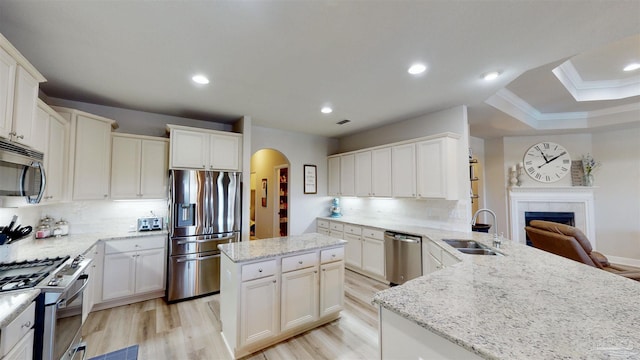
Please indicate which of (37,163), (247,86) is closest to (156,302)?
(37,163)

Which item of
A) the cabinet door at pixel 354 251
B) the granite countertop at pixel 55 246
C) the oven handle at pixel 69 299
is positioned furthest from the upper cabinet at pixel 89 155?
the cabinet door at pixel 354 251

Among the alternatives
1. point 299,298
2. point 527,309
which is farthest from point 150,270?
point 527,309

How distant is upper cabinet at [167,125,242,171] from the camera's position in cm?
339

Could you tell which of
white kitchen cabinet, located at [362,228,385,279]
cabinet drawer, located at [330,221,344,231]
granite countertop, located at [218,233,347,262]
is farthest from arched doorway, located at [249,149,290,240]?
granite countertop, located at [218,233,347,262]

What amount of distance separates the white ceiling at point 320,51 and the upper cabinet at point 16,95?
1.03 ft

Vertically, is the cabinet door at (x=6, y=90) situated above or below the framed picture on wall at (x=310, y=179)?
above

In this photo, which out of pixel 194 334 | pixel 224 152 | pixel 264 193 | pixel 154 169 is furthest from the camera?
pixel 264 193

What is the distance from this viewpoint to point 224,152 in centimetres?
376

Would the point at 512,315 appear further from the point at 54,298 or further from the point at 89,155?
the point at 89,155

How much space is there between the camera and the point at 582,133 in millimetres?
4805

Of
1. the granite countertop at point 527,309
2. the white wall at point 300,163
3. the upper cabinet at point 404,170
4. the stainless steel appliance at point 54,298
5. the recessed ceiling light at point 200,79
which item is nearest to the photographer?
the granite countertop at point 527,309

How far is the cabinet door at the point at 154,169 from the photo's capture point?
11.1 ft

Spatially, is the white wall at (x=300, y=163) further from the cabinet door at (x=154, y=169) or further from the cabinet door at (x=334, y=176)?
the cabinet door at (x=154, y=169)

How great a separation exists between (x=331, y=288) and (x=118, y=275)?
2665 millimetres
